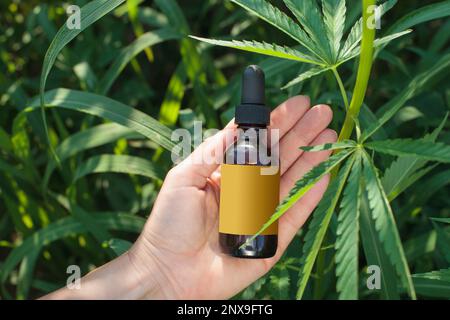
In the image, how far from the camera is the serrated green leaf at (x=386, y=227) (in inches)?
23.9

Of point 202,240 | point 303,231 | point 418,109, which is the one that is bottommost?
point 202,240

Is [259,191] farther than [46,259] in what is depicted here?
No

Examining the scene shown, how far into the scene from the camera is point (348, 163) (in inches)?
27.0

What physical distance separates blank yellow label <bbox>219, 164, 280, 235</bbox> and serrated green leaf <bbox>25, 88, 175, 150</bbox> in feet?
0.74

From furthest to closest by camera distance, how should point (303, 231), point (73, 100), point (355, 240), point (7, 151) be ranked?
point (7, 151) < point (303, 231) < point (73, 100) < point (355, 240)

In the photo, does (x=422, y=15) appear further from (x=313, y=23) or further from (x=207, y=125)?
(x=207, y=125)

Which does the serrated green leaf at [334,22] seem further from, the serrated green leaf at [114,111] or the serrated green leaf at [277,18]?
the serrated green leaf at [114,111]

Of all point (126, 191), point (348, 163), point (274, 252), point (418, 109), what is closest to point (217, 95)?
point (126, 191)

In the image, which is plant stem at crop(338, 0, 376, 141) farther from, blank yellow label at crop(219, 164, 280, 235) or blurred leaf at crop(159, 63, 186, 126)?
blurred leaf at crop(159, 63, 186, 126)

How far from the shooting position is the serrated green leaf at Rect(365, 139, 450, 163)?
63 cm

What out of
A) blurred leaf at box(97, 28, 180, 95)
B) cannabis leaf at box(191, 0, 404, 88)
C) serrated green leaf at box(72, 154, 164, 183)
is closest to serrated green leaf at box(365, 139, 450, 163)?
cannabis leaf at box(191, 0, 404, 88)

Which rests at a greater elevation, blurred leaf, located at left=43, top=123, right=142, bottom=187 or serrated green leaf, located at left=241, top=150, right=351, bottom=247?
blurred leaf, located at left=43, top=123, right=142, bottom=187
